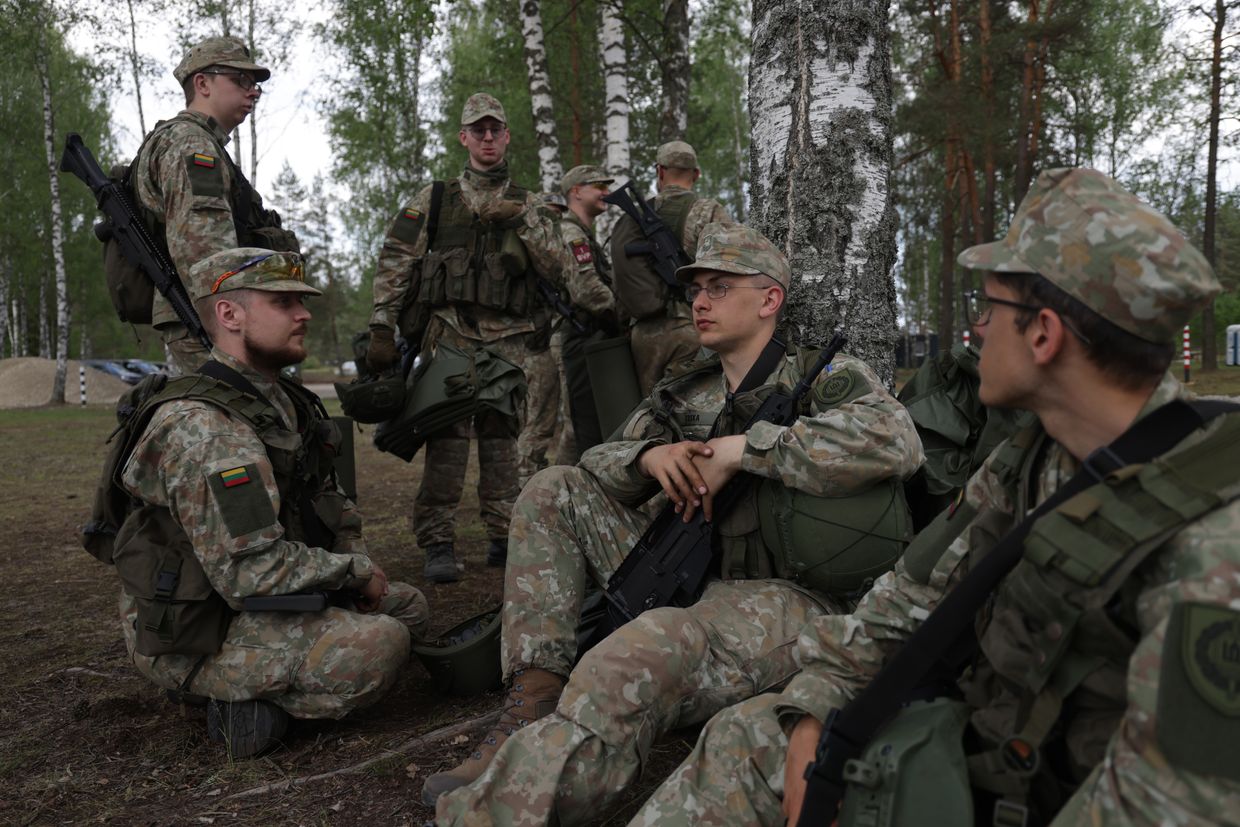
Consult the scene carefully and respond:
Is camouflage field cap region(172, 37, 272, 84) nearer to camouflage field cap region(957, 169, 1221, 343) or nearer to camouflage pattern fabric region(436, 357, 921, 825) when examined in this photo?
camouflage pattern fabric region(436, 357, 921, 825)

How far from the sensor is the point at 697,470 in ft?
9.52

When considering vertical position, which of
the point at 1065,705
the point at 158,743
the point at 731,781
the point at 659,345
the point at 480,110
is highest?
the point at 480,110

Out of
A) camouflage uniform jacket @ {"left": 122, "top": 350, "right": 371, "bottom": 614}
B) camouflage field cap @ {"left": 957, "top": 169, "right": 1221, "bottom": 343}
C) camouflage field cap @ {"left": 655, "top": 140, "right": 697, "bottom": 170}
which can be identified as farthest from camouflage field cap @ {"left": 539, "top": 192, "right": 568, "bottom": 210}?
camouflage field cap @ {"left": 957, "top": 169, "right": 1221, "bottom": 343}

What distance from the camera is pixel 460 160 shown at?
25891mm

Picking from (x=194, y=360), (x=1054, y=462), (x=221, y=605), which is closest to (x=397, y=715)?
(x=221, y=605)

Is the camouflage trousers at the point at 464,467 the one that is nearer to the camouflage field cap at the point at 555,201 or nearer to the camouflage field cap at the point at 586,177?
the camouflage field cap at the point at 555,201

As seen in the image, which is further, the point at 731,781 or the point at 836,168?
the point at 836,168

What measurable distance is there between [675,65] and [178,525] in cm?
876

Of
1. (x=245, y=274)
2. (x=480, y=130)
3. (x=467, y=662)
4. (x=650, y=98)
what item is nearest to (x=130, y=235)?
(x=245, y=274)

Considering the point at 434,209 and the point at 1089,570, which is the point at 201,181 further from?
the point at 1089,570

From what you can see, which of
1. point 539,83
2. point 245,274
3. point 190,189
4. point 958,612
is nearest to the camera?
point 958,612

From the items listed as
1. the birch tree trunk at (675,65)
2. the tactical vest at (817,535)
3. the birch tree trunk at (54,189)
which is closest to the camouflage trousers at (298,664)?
the tactical vest at (817,535)

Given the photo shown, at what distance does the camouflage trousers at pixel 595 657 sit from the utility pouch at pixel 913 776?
0.55m

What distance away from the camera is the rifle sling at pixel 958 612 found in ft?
5.16
